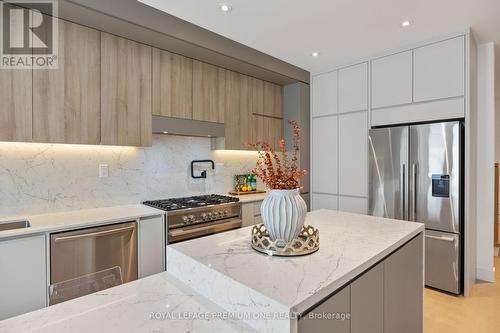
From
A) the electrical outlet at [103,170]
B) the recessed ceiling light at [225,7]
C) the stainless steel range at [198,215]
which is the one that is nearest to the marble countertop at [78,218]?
the stainless steel range at [198,215]

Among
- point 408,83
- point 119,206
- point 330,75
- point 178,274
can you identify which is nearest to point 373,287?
point 178,274

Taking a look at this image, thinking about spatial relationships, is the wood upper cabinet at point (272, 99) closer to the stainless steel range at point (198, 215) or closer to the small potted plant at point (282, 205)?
the stainless steel range at point (198, 215)

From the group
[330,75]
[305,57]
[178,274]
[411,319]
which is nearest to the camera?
[178,274]

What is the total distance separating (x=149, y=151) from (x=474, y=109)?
3523 millimetres

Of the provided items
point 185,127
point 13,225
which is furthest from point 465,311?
point 13,225

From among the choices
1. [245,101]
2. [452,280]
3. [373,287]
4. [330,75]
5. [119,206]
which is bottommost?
[452,280]

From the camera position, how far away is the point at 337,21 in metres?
2.62

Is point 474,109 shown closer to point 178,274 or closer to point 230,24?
point 230,24

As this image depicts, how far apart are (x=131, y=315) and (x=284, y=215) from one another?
72cm

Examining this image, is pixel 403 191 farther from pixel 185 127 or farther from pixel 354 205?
pixel 185 127

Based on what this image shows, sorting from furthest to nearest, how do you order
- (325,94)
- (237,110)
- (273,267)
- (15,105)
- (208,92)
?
(325,94) → (237,110) → (208,92) → (15,105) → (273,267)

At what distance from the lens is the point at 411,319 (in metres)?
1.71

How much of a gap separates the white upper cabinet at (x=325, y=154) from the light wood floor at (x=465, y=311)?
1700mm

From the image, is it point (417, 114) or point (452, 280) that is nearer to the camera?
point (452, 280)
